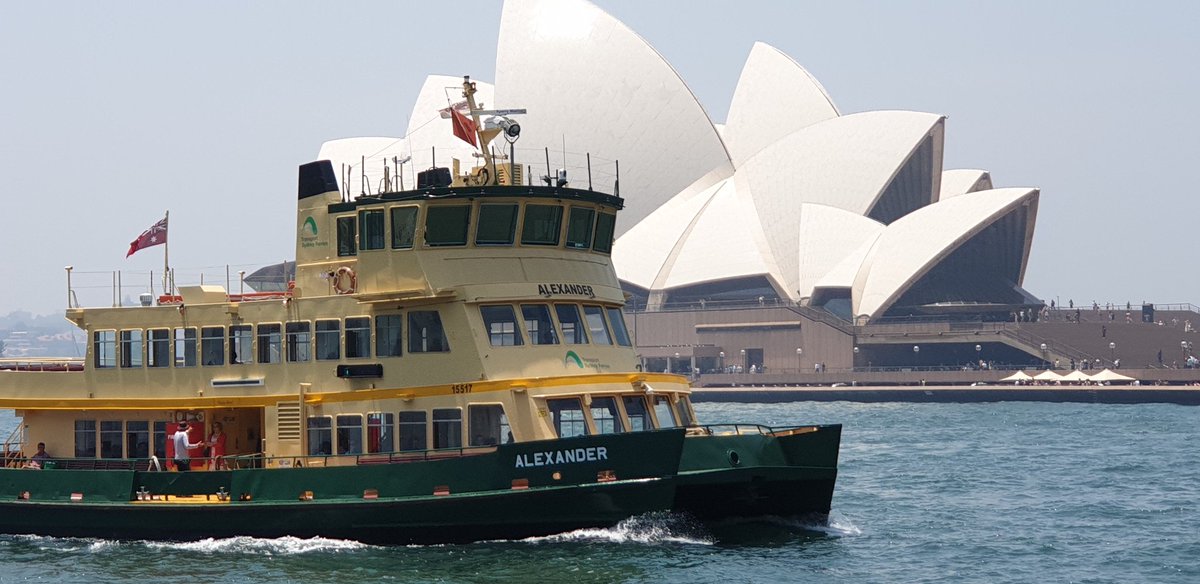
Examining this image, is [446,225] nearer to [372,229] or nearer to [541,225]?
[372,229]

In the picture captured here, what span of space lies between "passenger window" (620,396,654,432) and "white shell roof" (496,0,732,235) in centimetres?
7864

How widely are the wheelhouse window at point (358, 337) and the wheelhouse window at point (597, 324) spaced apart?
3841mm

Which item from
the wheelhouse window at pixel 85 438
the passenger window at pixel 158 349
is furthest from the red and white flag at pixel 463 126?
the wheelhouse window at pixel 85 438

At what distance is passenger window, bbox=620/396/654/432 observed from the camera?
2652 cm

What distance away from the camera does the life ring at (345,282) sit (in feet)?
91.6

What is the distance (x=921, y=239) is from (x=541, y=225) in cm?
8008

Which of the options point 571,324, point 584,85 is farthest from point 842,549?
point 584,85

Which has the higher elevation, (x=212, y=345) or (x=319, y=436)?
(x=212, y=345)

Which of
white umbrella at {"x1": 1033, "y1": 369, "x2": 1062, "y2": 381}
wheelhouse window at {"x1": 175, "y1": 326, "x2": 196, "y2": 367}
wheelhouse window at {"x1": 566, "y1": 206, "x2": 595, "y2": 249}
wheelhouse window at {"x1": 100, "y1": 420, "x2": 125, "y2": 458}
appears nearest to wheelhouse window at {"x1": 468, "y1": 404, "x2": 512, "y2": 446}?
wheelhouse window at {"x1": 566, "y1": 206, "x2": 595, "y2": 249}

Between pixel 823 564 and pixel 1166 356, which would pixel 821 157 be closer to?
pixel 1166 356

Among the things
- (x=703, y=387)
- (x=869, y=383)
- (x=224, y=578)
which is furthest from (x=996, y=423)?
(x=224, y=578)

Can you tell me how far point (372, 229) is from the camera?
1078 inches

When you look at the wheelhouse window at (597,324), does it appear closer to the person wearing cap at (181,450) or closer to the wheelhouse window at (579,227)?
the wheelhouse window at (579,227)

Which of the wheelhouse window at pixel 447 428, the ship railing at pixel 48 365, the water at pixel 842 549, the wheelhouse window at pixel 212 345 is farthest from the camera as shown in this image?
the ship railing at pixel 48 365
